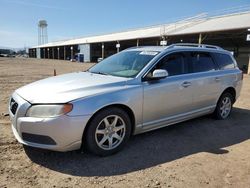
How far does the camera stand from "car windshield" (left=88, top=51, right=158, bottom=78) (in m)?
4.95

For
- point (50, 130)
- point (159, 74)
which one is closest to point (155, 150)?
point (159, 74)

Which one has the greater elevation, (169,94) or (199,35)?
(199,35)

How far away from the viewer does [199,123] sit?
6.38 metres

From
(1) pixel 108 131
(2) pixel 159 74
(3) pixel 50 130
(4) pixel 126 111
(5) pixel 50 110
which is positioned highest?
(2) pixel 159 74

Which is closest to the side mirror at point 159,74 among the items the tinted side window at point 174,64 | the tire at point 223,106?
the tinted side window at point 174,64

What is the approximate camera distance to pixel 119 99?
14.0 ft

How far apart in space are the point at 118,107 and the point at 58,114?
1.02m

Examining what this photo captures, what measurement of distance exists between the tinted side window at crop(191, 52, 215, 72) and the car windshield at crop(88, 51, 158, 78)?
1.09 metres

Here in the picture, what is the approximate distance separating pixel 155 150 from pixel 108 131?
3.01 feet

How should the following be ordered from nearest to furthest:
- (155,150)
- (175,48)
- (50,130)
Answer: (50,130) < (155,150) < (175,48)

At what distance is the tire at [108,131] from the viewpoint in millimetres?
4098

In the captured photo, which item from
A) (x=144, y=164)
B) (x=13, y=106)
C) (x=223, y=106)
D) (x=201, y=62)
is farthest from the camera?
(x=223, y=106)

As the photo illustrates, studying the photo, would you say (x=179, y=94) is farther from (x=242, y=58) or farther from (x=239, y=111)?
(x=242, y=58)

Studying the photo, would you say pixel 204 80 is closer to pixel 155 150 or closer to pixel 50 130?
pixel 155 150
